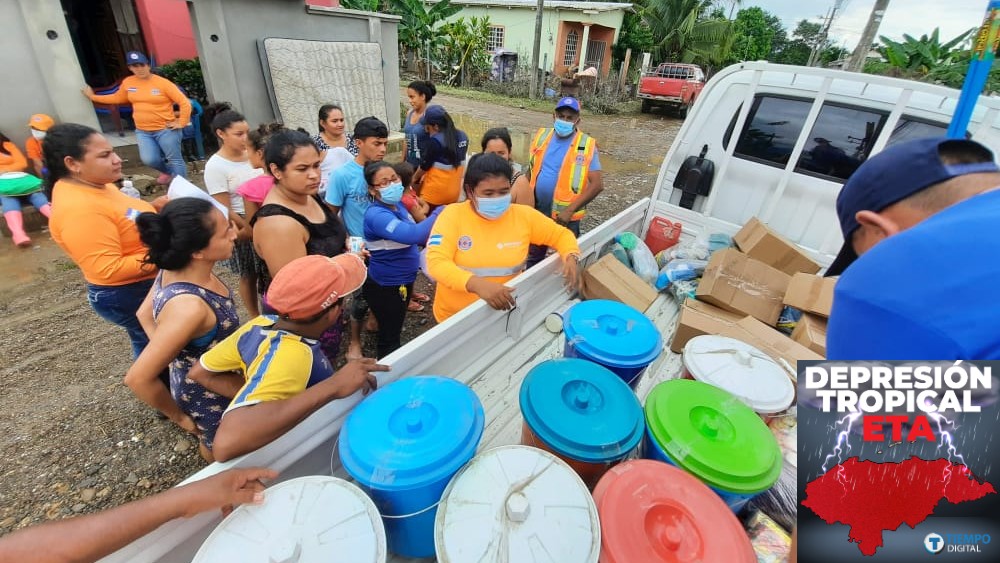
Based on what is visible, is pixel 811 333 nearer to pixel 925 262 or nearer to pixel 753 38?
pixel 925 262

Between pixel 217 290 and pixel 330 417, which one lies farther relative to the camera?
pixel 217 290

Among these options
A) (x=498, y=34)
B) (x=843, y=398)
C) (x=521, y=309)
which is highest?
(x=498, y=34)

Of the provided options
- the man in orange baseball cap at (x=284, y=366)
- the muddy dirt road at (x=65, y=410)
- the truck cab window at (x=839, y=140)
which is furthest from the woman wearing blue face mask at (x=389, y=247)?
the truck cab window at (x=839, y=140)

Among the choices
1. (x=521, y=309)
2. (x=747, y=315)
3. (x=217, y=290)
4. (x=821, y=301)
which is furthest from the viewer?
(x=747, y=315)

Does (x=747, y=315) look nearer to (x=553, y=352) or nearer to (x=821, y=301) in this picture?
(x=821, y=301)

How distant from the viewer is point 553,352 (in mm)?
2152

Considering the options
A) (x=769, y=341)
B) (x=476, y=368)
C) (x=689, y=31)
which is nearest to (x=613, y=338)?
(x=476, y=368)

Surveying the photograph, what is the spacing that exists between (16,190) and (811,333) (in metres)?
7.46

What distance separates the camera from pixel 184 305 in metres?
1.53

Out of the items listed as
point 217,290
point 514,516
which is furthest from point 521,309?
point 217,290

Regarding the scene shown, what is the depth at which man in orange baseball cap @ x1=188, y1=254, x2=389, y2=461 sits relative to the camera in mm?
1116

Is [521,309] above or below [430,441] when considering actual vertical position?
below

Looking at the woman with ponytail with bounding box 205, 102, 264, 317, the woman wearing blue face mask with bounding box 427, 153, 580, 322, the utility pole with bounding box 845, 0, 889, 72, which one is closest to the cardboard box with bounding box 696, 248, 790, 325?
the woman wearing blue face mask with bounding box 427, 153, 580, 322

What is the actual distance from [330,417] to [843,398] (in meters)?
1.36
